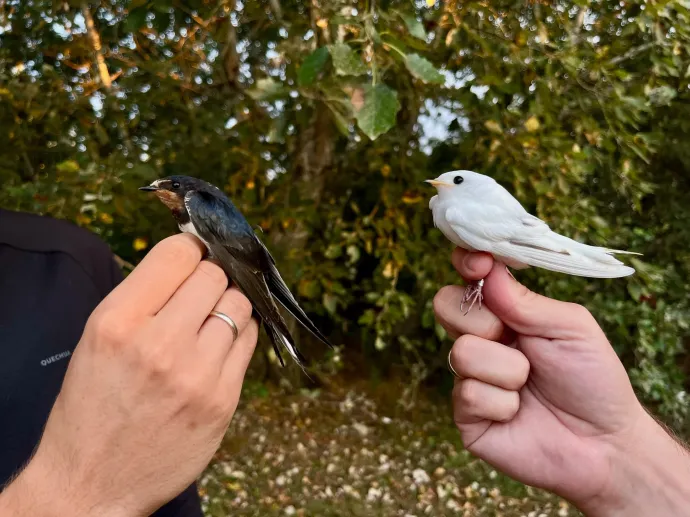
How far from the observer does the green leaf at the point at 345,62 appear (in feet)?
3.54

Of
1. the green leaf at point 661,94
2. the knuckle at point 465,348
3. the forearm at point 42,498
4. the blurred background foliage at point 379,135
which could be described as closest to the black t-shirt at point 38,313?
the blurred background foliage at point 379,135

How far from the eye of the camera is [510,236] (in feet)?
3.18

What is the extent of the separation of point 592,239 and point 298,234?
4.42 feet

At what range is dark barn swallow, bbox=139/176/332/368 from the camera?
0.91 metres

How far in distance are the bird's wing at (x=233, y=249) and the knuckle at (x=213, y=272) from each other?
0.03m

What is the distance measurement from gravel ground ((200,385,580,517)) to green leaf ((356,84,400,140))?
196 cm

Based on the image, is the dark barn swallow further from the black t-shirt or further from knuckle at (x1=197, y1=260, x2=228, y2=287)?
the black t-shirt

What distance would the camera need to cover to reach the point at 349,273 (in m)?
2.68

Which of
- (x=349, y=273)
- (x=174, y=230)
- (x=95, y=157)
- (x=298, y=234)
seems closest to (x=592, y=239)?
(x=349, y=273)

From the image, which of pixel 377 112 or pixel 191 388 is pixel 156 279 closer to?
pixel 191 388

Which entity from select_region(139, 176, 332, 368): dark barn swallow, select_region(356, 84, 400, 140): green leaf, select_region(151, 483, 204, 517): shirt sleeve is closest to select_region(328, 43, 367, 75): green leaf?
select_region(356, 84, 400, 140): green leaf

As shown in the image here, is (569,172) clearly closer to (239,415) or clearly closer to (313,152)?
(313,152)

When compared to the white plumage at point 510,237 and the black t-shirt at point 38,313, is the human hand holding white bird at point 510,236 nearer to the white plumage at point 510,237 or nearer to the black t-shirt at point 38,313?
the white plumage at point 510,237

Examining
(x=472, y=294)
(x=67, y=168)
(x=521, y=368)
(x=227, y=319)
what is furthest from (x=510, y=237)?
(x=67, y=168)
